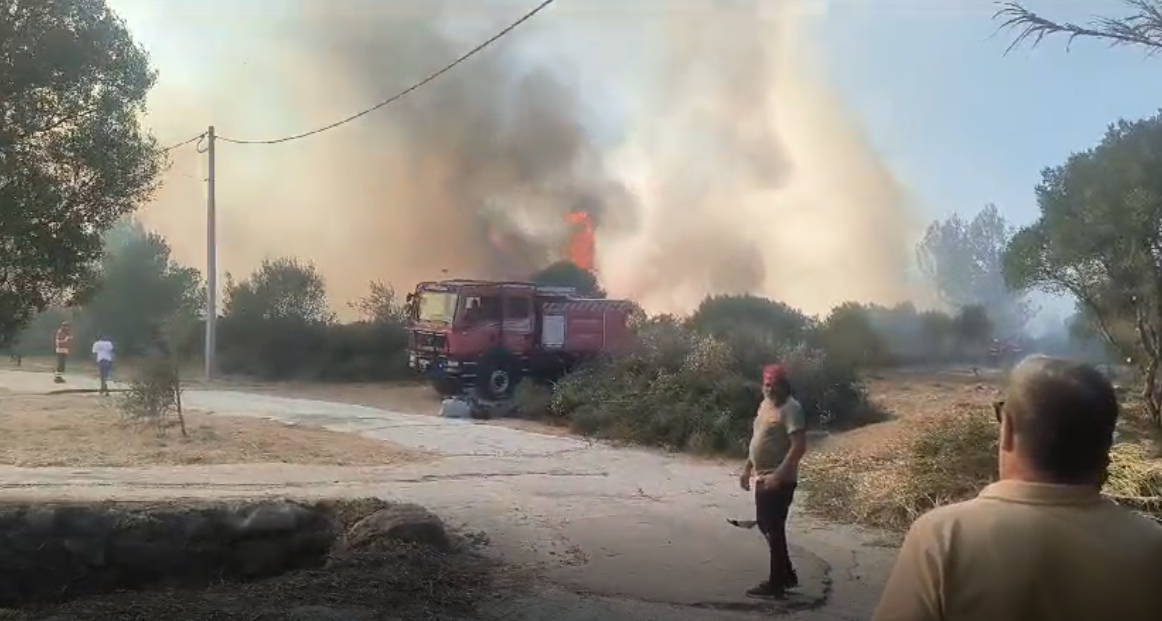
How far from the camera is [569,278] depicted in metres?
19.8

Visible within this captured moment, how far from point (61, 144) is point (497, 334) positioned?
8.97m

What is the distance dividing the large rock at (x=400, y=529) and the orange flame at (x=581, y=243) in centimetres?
1296

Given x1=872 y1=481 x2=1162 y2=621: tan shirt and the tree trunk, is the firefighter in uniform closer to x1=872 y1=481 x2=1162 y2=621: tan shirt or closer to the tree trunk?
the tree trunk

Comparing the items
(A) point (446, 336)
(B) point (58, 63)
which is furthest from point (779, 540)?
(A) point (446, 336)

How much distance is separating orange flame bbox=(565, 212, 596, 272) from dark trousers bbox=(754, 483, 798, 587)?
46.0 feet

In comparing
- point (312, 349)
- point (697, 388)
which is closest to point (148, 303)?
point (312, 349)

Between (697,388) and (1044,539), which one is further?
(697,388)

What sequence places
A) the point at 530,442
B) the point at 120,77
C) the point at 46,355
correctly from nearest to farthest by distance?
the point at 120,77
the point at 530,442
the point at 46,355

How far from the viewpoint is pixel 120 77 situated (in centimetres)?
884

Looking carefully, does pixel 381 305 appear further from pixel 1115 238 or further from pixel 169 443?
pixel 1115 238

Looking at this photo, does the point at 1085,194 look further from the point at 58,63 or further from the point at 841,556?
the point at 58,63

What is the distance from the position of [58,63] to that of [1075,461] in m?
8.08

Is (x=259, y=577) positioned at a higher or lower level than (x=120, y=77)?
lower

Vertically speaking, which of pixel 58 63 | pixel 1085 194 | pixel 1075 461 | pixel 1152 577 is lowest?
pixel 1152 577
